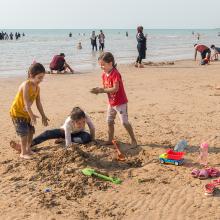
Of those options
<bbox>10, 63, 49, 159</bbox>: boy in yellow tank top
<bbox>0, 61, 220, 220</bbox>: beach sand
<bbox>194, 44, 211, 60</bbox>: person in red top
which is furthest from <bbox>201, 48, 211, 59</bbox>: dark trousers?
<bbox>10, 63, 49, 159</bbox>: boy in yellow tank top

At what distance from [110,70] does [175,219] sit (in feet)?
9.41

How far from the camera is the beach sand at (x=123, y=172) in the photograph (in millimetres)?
4723

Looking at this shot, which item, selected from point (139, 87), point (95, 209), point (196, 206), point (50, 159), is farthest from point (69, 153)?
point (139, 87)

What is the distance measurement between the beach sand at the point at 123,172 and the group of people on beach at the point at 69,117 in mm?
191

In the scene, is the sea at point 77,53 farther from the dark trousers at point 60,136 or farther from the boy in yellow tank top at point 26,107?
the boy in yellow tank top at point 26,107

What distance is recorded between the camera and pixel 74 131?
691 cm

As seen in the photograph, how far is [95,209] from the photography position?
15.5 ft

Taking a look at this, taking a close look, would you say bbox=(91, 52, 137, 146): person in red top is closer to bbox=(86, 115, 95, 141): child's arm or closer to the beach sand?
bbox=(86, 115, 95, 141): child's arm

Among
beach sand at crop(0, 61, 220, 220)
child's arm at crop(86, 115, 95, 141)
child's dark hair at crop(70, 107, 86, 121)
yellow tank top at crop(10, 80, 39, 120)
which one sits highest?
yellow tank top at crop(10, 80, 39, 120)

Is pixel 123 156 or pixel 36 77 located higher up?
pixel 36 77

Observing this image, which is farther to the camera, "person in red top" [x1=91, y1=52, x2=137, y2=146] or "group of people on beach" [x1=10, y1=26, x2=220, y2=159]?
"person in red top" [x1=91, y1=52, x2=137, y2=146]

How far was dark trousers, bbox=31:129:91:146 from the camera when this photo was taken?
6.87 metres

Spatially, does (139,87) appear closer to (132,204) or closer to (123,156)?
(123,156)

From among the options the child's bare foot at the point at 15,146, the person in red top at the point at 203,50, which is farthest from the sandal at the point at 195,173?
the person in red top at the point at 203,50
